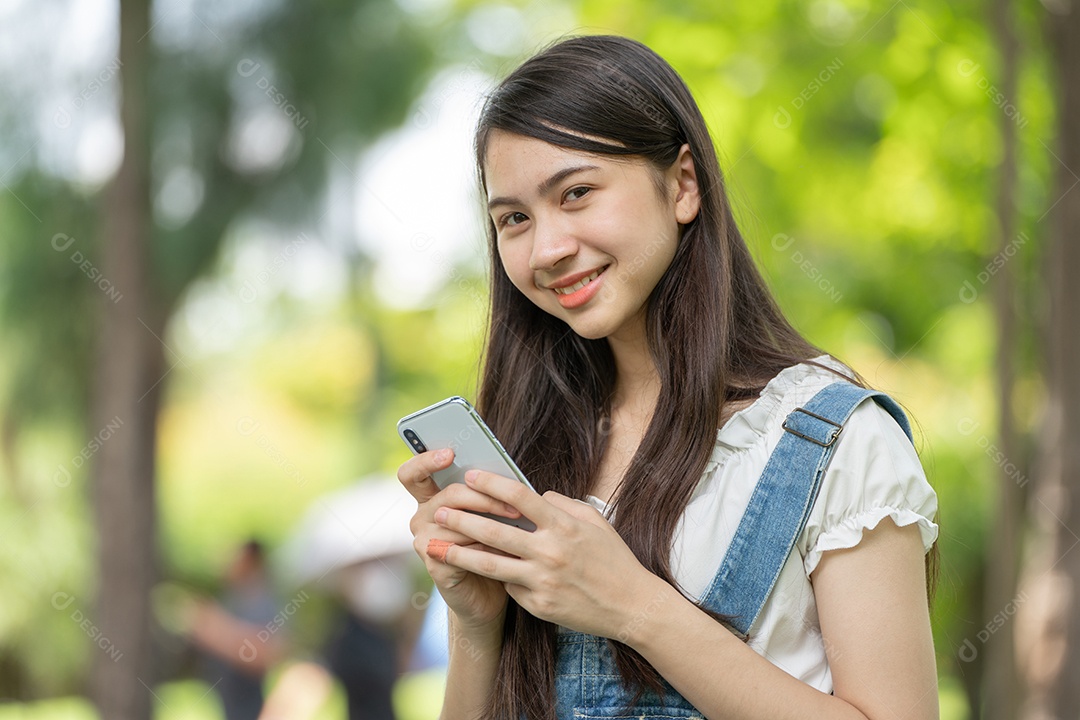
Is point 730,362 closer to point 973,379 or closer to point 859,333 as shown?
point 859,333

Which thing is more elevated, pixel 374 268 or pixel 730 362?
pixel 374 268

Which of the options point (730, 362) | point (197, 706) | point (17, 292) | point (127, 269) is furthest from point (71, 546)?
point (730, 362)

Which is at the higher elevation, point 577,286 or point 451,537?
point 577,286

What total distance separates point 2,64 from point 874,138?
5973 millimetres

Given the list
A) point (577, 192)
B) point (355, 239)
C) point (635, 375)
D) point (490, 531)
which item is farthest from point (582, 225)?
point (355, 239)

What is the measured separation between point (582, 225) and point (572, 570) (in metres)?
0.48

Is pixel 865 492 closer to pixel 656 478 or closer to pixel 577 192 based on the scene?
pixel 656 478

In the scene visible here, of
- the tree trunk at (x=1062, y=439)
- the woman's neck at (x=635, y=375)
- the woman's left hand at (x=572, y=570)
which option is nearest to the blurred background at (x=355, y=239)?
the tree trunk at (x=1062, y=439)

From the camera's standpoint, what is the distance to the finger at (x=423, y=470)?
4.79 ft

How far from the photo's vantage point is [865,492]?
133 cm

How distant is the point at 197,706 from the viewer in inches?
506

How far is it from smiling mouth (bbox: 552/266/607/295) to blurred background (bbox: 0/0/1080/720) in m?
3.67

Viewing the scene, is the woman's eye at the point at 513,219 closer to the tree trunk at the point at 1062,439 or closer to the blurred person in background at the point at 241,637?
the tree trunk at the point at 1062,439

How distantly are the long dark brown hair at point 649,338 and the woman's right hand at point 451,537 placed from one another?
61mm
